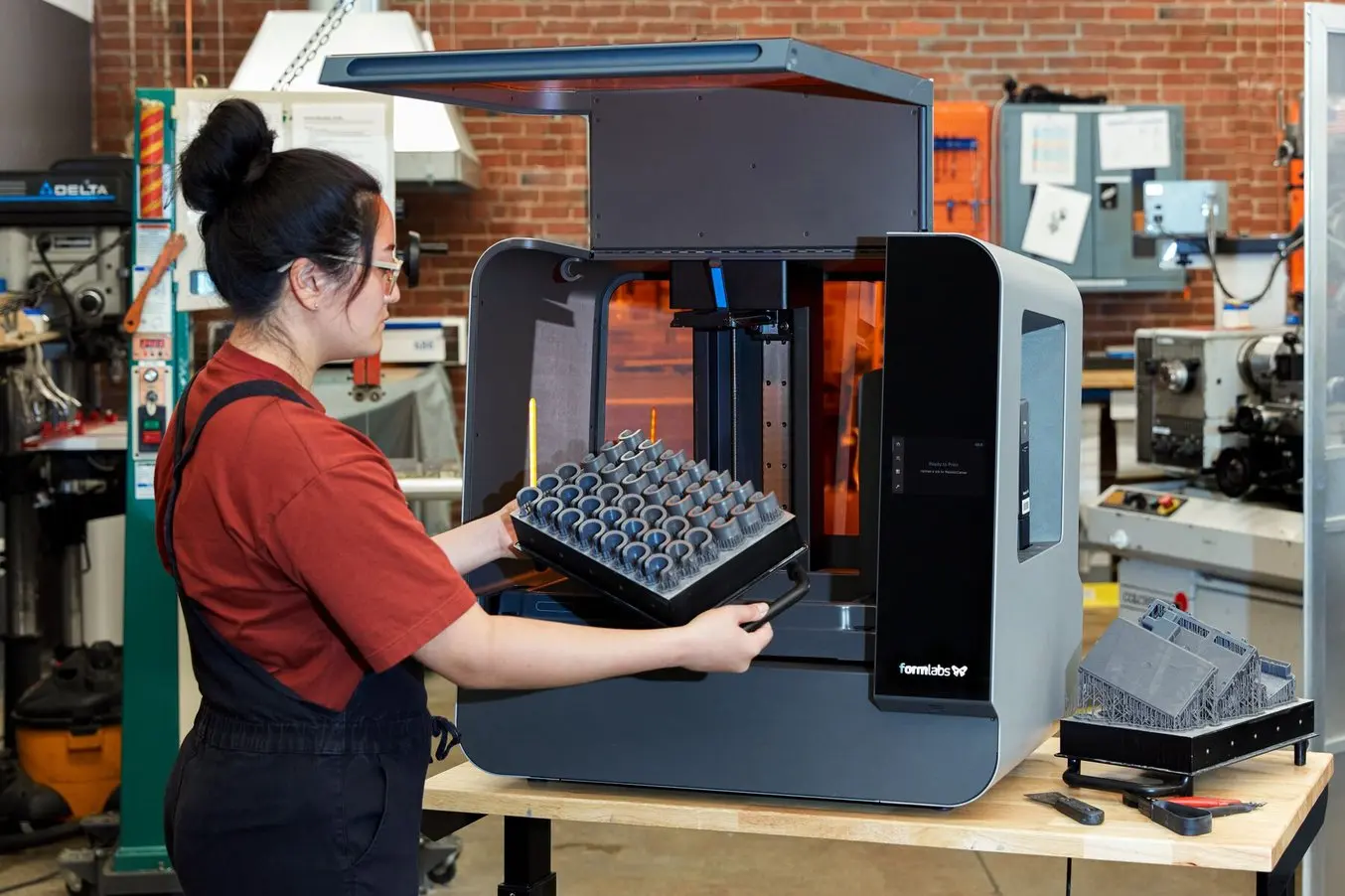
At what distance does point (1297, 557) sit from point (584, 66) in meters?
2.44

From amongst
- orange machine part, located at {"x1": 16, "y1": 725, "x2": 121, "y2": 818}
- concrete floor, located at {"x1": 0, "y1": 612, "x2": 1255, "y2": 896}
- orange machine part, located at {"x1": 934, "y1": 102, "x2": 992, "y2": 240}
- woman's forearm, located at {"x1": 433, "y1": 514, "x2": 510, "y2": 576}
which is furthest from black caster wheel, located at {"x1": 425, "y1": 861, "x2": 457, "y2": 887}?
orange machine part, located at {"x1": 934, "y1": 102, "x2": 992, "y2": 240}

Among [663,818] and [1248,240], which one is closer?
[663,818]

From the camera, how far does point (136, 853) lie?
3.18m

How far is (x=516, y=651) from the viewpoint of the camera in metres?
1.31

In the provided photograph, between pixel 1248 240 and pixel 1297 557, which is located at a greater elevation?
pixel 1248 240

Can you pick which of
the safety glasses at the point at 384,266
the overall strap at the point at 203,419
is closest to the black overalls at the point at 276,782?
the overall strap at the point at 203,419

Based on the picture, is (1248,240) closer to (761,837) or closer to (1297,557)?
(1297,557)

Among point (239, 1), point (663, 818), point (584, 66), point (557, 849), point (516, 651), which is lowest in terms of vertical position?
point (557, 849)

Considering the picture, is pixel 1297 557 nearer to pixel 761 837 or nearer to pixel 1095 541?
pixel 1095 541

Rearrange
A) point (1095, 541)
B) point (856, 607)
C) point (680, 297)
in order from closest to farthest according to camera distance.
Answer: point (856, 607) < point (680, 297) < point (1095, 541)

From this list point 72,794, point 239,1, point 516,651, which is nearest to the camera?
point 516,651

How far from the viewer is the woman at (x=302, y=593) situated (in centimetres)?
124

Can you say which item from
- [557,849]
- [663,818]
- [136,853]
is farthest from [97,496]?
[663,818]

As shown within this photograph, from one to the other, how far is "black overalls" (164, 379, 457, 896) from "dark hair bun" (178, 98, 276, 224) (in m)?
0.19
